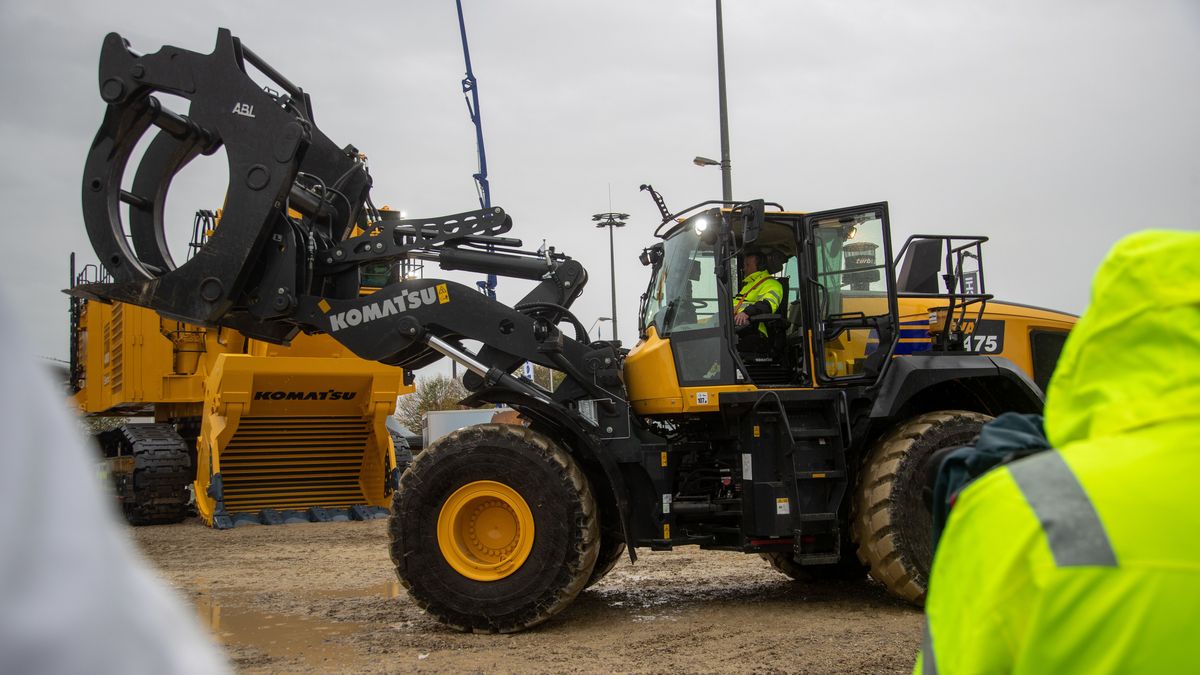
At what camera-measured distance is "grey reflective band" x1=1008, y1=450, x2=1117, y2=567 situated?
1.24 meters

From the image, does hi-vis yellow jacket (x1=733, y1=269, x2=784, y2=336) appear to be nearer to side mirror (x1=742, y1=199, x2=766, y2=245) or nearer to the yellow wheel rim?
side mirror (x1=742, y1=199, x2=766, y2=245)

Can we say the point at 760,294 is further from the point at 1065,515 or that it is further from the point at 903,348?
the point at 1065,515

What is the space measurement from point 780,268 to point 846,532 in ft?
7.08

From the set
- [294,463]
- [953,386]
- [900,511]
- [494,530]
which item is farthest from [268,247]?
[294,463]

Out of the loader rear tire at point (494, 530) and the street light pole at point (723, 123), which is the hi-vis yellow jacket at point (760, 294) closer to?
the loader rear tire at point (494, 530)

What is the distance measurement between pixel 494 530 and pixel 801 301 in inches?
115

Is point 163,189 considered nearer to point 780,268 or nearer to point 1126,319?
point 780,268

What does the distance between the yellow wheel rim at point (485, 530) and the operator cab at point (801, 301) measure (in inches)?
64.8

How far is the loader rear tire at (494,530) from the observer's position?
6547mm

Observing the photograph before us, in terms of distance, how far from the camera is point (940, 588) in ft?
4.68

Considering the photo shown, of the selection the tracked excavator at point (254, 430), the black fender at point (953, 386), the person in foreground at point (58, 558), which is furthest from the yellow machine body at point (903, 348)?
the person in foreground at point (58, 558)

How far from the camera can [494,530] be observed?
679 cm

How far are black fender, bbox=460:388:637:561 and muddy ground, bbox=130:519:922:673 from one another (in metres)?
0.81

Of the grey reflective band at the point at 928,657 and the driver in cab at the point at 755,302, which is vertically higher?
the driver in cab at the point at 755,302
